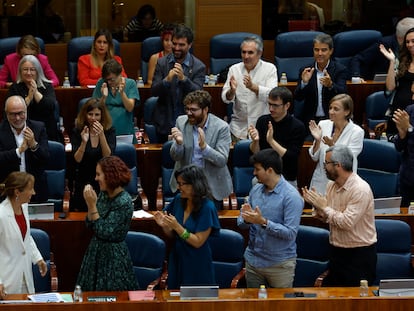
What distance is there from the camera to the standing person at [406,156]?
8211 mm

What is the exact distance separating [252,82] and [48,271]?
2474mm

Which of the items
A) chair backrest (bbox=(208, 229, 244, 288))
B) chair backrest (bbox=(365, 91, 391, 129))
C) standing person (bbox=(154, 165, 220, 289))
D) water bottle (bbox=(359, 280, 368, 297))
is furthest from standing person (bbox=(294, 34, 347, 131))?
Answer: water bottle (bbox=(359, 280, 368, 297))

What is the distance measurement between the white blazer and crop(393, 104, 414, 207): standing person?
2.89 m

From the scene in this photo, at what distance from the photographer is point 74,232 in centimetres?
755

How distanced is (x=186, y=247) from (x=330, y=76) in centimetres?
297

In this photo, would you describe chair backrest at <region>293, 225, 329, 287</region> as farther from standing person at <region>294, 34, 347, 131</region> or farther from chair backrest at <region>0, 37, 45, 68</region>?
chair backrest at <region>0, 37, 45, 68</region>

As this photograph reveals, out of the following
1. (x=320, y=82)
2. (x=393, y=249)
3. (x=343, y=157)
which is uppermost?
(x=320, y=82)

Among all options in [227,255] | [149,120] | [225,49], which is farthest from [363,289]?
[225,49]

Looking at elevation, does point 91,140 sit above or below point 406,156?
above

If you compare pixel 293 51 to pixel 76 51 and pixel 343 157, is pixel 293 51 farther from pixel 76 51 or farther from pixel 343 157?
pixel 343 157

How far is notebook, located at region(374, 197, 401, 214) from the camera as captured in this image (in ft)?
25.1

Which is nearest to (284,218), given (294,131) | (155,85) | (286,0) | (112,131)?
(294,131)

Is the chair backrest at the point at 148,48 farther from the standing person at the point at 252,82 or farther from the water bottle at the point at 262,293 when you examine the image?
the water bottle at the point at 262,293

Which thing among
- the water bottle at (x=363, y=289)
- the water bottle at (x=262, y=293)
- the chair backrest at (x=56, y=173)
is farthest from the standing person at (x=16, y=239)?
the water bottle at (x=363, y=289)
